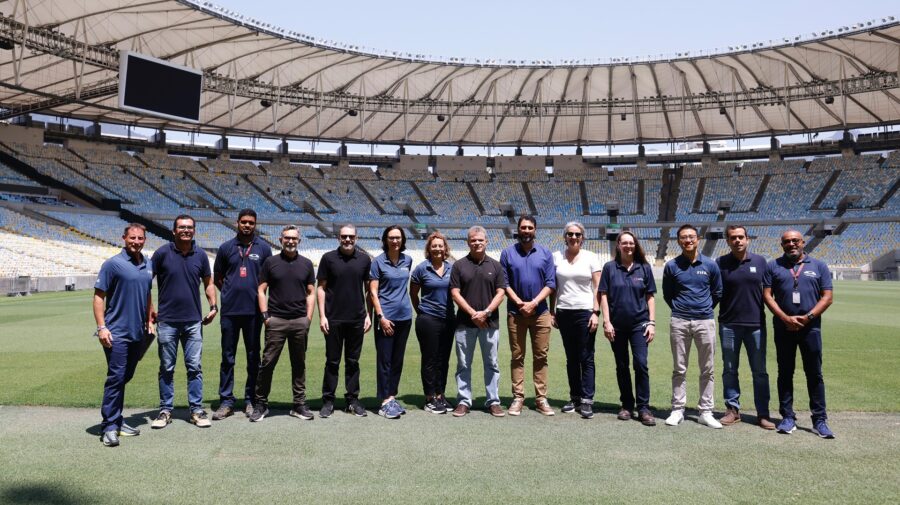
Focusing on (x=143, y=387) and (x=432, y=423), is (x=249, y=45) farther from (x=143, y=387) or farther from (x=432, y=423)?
(x=432, y=423)

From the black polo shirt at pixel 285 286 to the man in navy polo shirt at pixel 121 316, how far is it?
3.42 feet

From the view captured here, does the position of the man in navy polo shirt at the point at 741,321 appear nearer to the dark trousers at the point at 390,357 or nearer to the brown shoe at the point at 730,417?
the brown shoe at the point at 730,417

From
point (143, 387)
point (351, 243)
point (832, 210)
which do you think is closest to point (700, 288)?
point (351, 243)

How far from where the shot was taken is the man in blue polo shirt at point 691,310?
534 centimetres

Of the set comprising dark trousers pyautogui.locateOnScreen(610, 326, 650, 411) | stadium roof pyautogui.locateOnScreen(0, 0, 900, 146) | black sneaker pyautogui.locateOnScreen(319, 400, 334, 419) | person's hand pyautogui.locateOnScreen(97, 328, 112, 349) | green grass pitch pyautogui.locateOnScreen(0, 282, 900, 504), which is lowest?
green grass pitch pyautogui.locateOnScreen(0, 282, 900, 504)

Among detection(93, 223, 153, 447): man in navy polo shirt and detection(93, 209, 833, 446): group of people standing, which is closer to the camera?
detection(93, 223, 153, 447): man in navy polo shirt

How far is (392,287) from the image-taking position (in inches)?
224

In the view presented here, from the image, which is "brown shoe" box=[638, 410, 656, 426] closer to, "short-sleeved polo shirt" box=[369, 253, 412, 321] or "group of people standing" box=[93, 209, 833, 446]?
"group of people standing" box=[93, 209, 833, 446]

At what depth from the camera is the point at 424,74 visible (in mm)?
39000

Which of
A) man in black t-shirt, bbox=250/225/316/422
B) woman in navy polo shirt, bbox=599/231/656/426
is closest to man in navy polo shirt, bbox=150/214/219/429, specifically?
man in black t-shirt, bbox=250/225/316/422

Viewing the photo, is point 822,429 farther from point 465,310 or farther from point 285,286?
point 285,286

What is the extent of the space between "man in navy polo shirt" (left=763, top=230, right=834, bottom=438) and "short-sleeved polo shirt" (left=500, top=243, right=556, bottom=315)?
2.00m

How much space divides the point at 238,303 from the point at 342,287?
39.8 inches

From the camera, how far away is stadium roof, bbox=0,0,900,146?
28.0m
